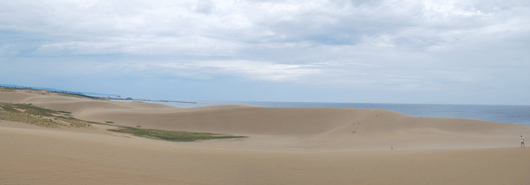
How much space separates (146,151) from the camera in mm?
11492

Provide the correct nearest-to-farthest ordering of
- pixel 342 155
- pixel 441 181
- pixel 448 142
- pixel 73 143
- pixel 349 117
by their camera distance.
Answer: pixel 441 181 → pixel 73 143 → pixel 342 155 → pixel 448 142 → pixel 349 117

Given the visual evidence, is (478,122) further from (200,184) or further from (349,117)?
(200,184)

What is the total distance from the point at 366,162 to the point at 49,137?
1050cm

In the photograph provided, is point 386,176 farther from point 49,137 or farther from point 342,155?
point 49,137

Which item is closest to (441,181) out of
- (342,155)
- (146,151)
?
(342,155)

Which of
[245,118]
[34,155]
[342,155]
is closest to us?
[34,155]

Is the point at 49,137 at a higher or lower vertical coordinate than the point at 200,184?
higher

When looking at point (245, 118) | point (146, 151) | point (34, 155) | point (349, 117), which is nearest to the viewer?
point (34, 155)

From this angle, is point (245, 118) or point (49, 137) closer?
point (49, 137)

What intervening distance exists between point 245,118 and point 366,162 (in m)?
23.1

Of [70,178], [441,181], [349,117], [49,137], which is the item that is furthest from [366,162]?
[349,117]

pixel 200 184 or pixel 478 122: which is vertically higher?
pixel 478 122

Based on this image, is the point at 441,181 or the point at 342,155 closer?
the point at 441,181

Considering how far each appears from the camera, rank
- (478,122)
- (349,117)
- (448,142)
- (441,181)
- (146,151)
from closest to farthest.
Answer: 1. (441,181)
2. (146,151)
3. (448,142)
4. (478,122)
5. (349,117)
